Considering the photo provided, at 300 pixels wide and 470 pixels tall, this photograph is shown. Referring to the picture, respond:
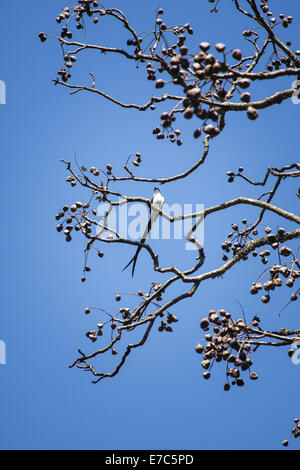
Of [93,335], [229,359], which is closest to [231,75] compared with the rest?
[229,359]

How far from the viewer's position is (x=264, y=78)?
2.04 metres

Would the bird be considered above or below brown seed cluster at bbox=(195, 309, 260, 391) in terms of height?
above

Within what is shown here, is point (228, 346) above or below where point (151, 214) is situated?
below

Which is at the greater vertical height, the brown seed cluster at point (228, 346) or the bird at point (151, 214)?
the bird at point (151, 214)

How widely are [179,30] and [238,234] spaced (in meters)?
2.06

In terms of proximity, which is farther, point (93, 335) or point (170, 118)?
point (93, 335)

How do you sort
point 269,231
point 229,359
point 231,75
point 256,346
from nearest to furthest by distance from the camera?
point 231,75 → point 229,359 → point 256,346 → point 269,231

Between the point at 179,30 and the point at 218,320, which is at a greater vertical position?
the point at 179,30

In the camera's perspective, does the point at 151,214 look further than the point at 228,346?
Yes

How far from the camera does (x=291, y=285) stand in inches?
108
